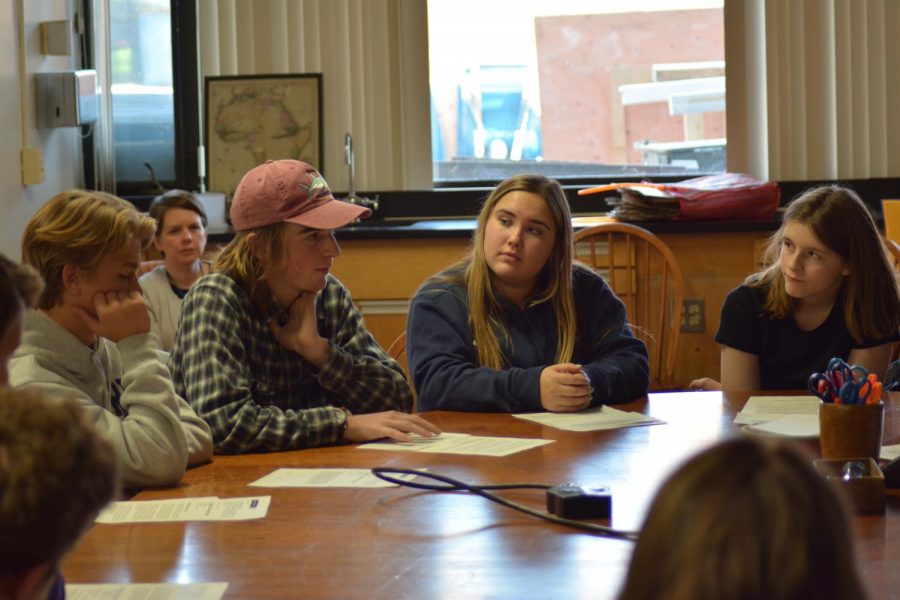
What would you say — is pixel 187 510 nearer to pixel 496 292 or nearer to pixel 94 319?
pixel 94 319

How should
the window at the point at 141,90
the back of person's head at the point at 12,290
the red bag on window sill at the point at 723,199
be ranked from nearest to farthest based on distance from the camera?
1. the back of person's head at the point at 12,290
2. the red bag on window sill at the point at 723,199
3. the window at the point at 141,90

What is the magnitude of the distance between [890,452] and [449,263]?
2347mm

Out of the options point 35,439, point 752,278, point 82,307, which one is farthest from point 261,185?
point 35,439

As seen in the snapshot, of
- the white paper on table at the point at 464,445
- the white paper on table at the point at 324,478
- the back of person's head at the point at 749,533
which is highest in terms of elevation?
the back of person's head at the point at 749,533

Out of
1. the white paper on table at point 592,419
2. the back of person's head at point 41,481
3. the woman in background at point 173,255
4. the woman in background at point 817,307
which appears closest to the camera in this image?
the back of person's head at point 41,481

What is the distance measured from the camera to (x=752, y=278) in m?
2.75

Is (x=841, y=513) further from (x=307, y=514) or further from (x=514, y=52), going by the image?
(x=514, y=52)

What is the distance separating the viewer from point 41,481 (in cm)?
61

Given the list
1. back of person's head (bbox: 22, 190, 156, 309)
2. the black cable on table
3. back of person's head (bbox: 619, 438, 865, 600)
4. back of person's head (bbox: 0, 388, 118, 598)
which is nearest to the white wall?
back of person's head (bbox: 22, 190, 156, 309)

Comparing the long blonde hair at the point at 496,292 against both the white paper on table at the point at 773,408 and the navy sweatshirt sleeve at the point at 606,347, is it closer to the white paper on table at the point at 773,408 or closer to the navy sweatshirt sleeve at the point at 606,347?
the navy sweatshirt sleeve at the point at 606,347

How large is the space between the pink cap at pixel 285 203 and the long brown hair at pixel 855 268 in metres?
1.01

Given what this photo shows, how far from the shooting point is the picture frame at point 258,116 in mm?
4445

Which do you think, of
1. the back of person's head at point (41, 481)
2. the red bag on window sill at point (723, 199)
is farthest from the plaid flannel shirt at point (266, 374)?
the red bag on window sill at point (723, 199)

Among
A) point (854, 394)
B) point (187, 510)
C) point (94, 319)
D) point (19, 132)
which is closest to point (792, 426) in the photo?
point (854, 394)
